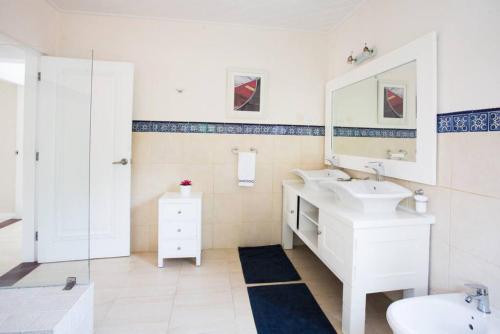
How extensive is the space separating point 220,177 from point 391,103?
5.71 feet

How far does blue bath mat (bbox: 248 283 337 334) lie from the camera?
161 centimetres

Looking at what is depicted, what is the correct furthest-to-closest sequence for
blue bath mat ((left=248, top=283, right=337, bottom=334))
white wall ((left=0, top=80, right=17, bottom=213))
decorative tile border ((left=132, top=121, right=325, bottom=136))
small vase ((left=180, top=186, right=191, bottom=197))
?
decorative tile border ((left=132, top=121, right=325, bottom=136)), small vase ((left=180, top=186, right=191, bottom=197)), white wall ((left=0, top=80, right=17, bottom=213)), blue bath mat ((left=248, top=283, right=337, bottom=334))

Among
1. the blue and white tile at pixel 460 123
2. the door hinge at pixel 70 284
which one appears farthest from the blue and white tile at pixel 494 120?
the door hinge at pixel 70 284

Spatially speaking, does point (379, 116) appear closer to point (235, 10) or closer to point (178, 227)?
point (235, 10)

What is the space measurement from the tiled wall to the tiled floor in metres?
0.32

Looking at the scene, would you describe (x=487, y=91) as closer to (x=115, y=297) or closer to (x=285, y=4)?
(x=285, y=4)

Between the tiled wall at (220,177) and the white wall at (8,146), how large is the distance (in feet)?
3.13

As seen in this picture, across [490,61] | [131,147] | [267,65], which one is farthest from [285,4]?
[131,147]

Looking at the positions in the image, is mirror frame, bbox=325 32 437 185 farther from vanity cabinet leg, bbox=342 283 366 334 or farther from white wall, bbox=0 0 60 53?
white wall, bbox=0 0 60 53

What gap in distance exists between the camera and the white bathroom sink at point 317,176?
2.35 m

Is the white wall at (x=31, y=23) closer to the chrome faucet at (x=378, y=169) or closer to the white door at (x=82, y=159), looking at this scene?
the white door at (x=82, y=159)

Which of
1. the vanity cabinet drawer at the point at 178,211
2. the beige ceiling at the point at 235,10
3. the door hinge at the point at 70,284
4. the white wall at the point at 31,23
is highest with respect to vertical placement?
the beige ceiling at the point at 235,10

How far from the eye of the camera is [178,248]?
94.6 inches

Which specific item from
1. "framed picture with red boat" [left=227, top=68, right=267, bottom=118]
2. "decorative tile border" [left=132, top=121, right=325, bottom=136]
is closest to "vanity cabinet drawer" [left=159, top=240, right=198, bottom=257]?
"decorative tile border" [left=132, top=121, right=325, bottom=136]
